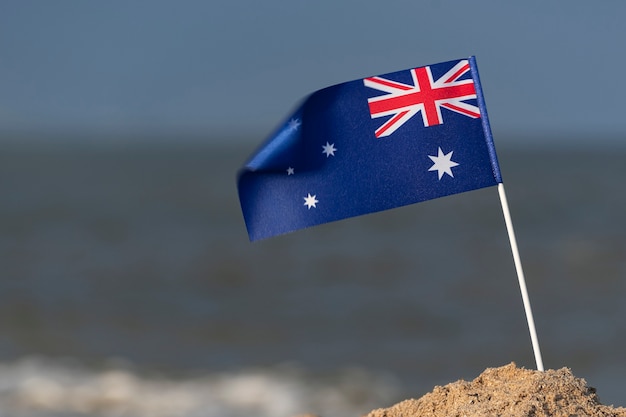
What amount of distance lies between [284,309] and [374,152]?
710 cm

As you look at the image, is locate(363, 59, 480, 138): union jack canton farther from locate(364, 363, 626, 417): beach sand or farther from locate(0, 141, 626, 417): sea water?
locate(0, 141, 626, 417): sea water

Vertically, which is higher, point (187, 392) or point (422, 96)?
point (187, 392)

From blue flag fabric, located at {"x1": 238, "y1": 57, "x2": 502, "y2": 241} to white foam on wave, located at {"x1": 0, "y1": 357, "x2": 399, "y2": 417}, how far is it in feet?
10.7

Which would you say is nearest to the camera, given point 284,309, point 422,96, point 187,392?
point 422,96

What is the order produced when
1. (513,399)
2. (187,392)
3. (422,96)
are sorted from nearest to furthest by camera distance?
(513,399)
(422,96)
(187,392)

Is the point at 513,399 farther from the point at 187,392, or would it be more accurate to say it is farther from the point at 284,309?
the point at 284,309

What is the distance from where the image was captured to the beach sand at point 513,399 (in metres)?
3.76

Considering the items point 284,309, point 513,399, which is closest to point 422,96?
point 513,399

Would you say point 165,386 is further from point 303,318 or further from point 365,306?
point 365,306

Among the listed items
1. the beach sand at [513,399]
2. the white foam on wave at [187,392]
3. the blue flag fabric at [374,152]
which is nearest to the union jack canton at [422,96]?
the blue flag fabric at [374,152]

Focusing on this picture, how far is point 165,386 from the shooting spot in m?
8.19

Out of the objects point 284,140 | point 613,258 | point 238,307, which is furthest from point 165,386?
point 613,258

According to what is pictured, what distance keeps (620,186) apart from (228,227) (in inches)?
396

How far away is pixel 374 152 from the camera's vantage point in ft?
14.3
